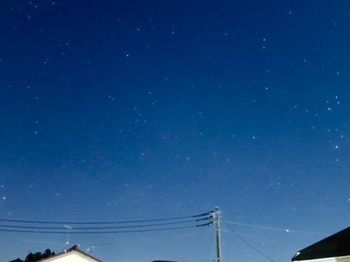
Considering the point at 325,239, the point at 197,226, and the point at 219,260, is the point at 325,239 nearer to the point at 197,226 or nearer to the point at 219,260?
the point at 219,260

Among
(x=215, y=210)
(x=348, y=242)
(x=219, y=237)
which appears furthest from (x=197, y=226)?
(x=348, y=242)

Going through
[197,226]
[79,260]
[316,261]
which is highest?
[197,226]

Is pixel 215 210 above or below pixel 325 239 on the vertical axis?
above

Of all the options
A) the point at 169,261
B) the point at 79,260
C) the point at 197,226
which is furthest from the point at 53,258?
the point at 169,261

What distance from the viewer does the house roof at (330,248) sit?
14.9 metres

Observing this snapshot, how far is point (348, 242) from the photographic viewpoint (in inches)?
591

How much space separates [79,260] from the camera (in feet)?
101

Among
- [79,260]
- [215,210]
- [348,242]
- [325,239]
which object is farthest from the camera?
[79,260]

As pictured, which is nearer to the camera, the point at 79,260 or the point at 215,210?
the point at 215,210

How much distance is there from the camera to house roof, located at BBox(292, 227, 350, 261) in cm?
1491

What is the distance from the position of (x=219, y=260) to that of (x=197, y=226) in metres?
7.88

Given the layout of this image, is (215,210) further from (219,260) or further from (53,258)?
(53,258)

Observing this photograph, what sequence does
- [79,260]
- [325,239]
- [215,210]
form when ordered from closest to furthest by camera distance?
[325,239] < [215,210] < [79,260]

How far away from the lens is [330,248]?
51.0 ft
